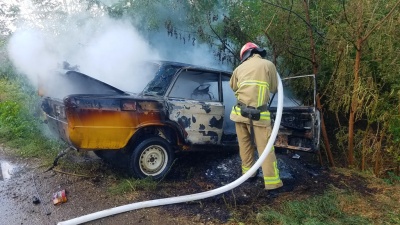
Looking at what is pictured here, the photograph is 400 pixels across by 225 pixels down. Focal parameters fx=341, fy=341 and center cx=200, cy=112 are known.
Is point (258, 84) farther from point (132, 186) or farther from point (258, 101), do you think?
point (132, 186)

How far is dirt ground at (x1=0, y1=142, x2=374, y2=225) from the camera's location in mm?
3701

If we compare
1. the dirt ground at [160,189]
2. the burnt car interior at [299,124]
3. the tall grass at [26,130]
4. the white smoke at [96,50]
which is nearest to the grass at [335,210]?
the dirt ground at [160,189]

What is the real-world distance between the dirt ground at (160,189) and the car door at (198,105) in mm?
558

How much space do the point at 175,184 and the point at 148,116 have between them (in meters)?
1.00

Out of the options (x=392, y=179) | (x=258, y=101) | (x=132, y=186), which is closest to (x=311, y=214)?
(x=258, y=101)

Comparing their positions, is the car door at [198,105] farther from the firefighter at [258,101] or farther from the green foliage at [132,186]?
the green foliage at [132,186]

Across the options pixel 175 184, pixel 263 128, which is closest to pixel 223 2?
pixel 263 128

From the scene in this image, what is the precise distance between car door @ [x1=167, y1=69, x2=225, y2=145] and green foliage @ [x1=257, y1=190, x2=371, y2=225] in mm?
1592

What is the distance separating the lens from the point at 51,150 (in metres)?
6.04

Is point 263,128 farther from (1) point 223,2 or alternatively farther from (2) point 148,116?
(1) point 223,2

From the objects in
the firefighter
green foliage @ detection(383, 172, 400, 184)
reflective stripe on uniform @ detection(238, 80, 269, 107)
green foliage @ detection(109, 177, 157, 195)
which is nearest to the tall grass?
green foliage @ detection(109, 177, 157, 195)

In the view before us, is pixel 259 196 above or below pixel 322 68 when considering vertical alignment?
below

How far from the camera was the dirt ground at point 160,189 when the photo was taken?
12.1 feet

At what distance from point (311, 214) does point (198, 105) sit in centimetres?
215
